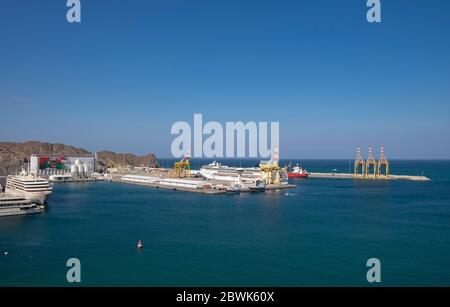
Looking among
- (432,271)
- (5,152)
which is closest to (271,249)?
(432,271)

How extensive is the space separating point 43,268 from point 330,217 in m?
12.1

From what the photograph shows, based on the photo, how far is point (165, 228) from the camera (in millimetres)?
14734

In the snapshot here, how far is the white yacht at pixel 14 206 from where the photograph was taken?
16297mm

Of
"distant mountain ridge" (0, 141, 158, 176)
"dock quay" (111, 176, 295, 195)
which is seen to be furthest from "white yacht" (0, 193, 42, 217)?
"distant mountain ridge" (0, 141, 158, 176)

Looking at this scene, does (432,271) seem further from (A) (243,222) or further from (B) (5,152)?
(B) (5,152)

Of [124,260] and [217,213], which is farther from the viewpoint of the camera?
[217,213]

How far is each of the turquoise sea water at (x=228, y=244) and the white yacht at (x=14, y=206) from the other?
2.15 ft

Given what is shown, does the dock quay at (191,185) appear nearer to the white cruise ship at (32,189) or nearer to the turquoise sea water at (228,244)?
the turquoise sea water at (228,244)

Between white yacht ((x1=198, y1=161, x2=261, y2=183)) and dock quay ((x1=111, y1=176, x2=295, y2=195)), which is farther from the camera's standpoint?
white yacht ((x1=198, y1=161, x2=261, y2=183))

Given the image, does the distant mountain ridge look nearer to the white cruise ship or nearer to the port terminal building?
the port terminal building

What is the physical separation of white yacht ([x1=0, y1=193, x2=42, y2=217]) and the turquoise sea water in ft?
2.15

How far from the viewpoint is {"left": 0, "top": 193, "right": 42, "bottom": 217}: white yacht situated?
16.3 metres

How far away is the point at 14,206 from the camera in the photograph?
16625 mm

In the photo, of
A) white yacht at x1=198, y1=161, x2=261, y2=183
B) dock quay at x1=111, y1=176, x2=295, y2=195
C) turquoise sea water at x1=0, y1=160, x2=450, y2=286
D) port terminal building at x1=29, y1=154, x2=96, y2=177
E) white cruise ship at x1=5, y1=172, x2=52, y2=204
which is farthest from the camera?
port terminal building at x1=29, y1=154, x2=96, y2=177
